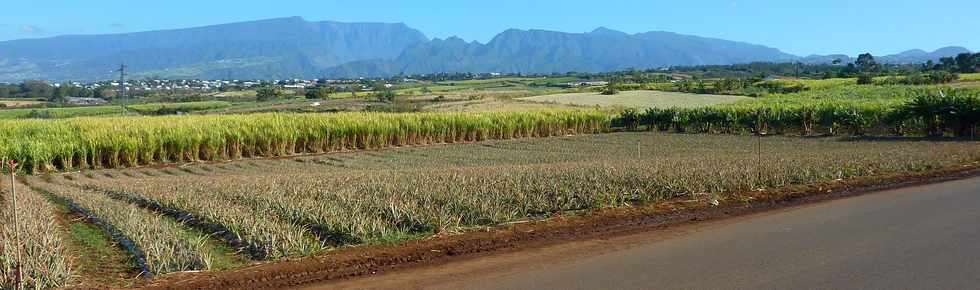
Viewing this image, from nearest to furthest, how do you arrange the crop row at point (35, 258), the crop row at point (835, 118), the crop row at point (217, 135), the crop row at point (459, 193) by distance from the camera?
the crop row at point (35, 258) < the crop row at point (459, 193) < the crop row at point (217, 135) < the crop row at point (835, 118)

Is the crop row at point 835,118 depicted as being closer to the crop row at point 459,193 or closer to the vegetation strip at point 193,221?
the crop row at point 459,193

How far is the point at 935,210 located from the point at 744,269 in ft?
16.9

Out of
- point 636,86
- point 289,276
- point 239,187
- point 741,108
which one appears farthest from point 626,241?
point 636,86

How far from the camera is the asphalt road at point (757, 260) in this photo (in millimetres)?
6973

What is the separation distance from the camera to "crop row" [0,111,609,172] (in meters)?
26.4

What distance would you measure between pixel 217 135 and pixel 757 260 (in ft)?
83.4

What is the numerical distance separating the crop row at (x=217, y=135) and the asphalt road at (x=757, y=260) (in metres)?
23.1

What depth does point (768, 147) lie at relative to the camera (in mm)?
31453

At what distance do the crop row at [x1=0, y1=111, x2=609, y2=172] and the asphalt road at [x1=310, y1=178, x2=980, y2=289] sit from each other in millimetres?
23117

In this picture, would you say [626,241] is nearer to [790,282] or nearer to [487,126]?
[790,282]

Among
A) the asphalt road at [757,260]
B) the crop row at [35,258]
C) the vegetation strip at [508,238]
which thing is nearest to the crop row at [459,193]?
the vegetation strip at [508,238]

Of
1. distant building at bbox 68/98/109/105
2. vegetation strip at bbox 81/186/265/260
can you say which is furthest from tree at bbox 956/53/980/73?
vegetation strip at bbox 81/186/265/260

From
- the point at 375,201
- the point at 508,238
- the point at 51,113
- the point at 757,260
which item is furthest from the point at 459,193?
the point at 51,113

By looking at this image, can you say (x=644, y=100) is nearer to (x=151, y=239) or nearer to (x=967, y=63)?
(x=967, y=63)
